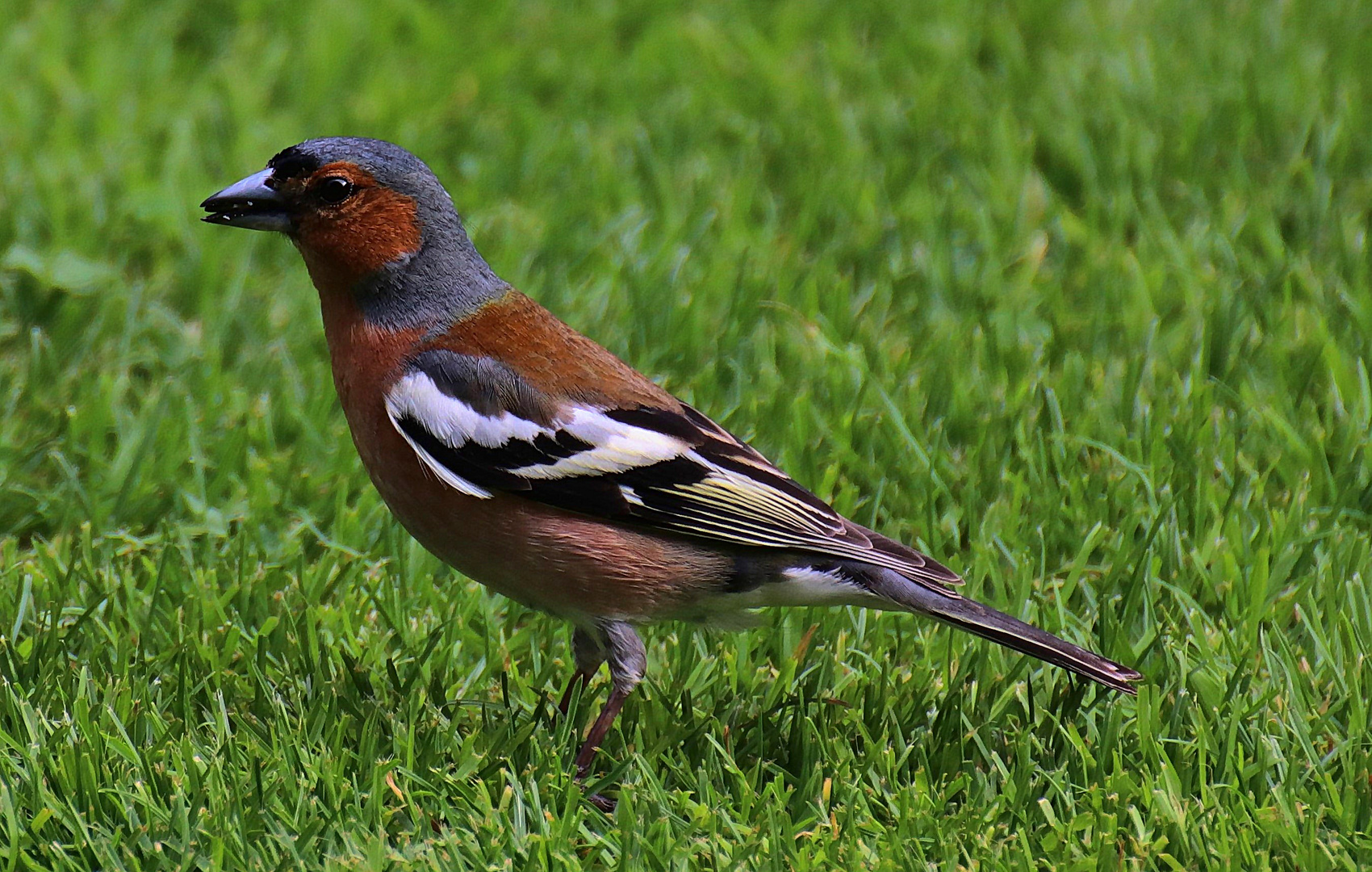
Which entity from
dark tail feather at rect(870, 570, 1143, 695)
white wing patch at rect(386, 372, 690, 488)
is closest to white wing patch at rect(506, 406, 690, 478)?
white wing patch at rect(386, 372, 690, 488)

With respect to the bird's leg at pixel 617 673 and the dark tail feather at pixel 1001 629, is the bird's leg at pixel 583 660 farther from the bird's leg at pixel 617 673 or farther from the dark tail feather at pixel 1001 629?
the dark tail feather at pixel 1001 629

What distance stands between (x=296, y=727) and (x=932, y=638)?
1.67 meters

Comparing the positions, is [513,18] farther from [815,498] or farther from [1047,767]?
[1047,767]

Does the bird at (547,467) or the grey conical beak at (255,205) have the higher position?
the grey conical beak at (255,205)

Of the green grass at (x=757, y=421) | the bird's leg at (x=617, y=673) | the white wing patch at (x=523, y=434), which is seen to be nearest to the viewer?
the green grass at (x=757, y=421)

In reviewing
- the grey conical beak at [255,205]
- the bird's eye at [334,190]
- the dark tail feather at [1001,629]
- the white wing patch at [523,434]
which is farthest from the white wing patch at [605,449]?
the grey conical beak at [255,205]

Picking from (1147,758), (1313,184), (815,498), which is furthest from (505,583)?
(1313,184)

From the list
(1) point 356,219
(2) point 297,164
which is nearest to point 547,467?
(1) point 356,219

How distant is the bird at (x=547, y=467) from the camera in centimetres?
410

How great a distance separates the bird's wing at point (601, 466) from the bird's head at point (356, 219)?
20 centimetres

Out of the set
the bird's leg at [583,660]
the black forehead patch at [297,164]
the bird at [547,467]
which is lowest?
the bird's leg at [583,660]

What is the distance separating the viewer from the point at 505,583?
4.13 meters

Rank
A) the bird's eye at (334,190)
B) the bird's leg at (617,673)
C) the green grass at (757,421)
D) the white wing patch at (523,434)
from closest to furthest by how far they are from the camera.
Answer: the green grass at (757,421) → the white wing patch at (523,434) → the bird's leg at (617,673) → the bird's eye at (334,190)

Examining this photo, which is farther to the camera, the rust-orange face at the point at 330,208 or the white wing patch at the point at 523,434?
the rust-orange face at the point at 330,208
